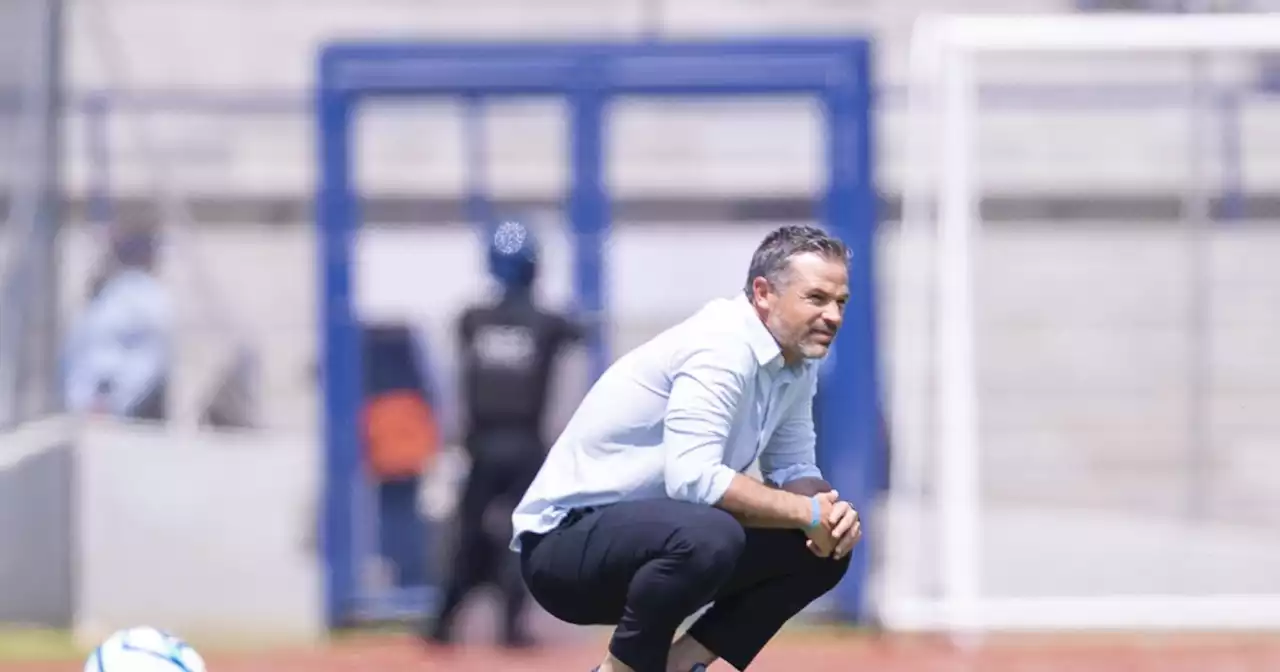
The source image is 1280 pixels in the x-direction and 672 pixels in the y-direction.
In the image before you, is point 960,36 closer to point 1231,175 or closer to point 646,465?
point 1231,175

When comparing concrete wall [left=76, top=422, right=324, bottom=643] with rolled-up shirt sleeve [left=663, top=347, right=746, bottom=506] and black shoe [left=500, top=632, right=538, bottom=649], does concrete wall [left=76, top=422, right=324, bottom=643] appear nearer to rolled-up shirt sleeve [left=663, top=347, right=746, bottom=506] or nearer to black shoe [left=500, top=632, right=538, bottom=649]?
black shoe [left=500, top=632, right=538, bottom=649]

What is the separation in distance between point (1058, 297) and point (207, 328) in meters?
3.67

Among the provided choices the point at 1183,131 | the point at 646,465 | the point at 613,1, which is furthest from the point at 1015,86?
the point at 646,465

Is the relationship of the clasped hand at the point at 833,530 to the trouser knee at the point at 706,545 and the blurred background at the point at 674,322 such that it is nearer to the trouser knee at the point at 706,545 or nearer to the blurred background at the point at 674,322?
the trouser knee at the point at 706,545

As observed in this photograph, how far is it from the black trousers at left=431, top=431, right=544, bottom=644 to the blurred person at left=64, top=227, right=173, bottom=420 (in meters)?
1.69

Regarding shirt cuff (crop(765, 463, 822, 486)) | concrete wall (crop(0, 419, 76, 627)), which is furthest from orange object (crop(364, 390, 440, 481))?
shirt cuff (crop(765, 463, 822, 486))

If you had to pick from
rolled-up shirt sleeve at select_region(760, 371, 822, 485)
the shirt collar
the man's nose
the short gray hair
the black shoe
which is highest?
the short gray hair

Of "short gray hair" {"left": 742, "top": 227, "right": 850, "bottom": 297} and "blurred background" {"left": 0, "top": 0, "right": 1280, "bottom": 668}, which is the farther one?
"blurred background" {"left": 0, "top": 0, "right": 1280, "bottom": 668}

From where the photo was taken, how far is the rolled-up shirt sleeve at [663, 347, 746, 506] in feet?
15.6

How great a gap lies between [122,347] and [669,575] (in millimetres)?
5164

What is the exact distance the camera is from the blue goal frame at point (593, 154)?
9016 mm

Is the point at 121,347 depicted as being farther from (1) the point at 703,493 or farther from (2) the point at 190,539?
(1) the point at 703,493

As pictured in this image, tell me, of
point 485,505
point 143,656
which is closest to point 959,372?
point 485,505

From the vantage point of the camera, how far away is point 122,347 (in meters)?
9.47
